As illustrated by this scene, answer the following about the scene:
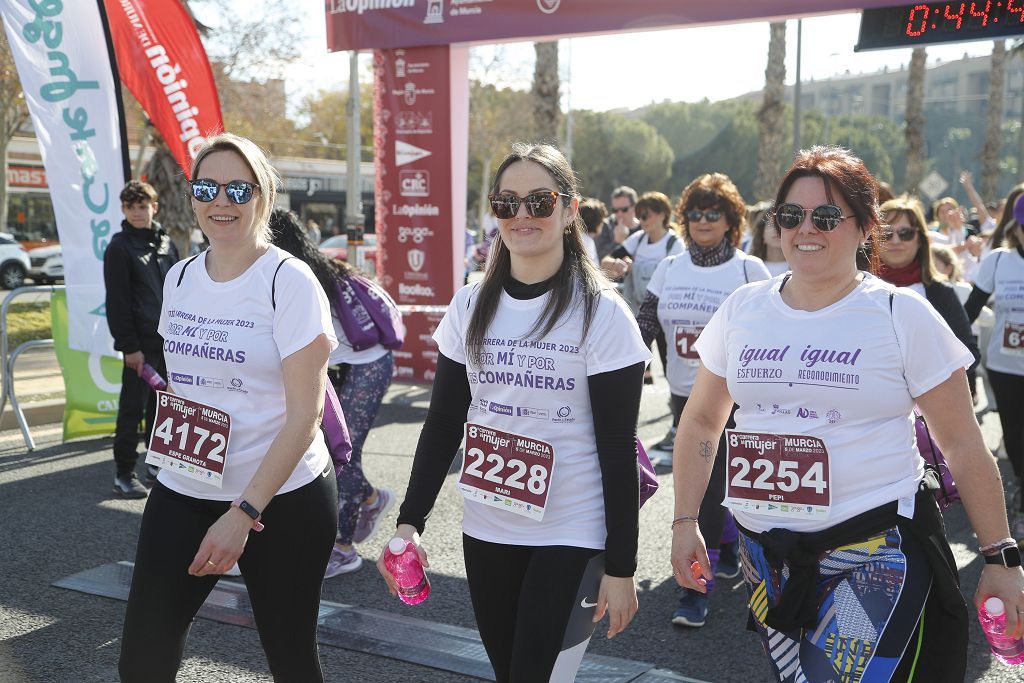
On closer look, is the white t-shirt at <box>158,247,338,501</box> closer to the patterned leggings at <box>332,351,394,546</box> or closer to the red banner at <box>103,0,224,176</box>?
the patterned leggings at <box>332,351,394,546</box>

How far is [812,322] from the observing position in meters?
2.60

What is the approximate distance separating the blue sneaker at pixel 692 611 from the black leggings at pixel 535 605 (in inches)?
82.6

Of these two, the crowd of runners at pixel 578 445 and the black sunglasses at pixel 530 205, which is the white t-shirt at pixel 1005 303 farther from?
the black sunglasses at pixel 530 205

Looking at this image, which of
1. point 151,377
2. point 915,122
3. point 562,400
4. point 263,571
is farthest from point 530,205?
point 915,122

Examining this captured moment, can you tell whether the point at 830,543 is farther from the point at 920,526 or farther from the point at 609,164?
the point at 609,164

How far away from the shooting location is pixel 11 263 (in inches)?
1046

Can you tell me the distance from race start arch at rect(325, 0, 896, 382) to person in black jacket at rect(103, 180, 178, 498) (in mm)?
4449

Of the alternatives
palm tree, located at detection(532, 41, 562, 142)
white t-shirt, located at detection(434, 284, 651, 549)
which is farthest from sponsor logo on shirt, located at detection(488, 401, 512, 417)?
palm tree, located at detection(532, 41, 562, 142)

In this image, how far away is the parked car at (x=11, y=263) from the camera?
2641cm

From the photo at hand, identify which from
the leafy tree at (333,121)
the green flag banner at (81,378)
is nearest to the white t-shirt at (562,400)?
the green flag banner at (81,378)

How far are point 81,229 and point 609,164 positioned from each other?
66.8 m

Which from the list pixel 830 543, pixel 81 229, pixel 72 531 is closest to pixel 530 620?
pixel 830 543

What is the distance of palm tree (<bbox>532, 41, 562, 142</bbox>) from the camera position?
47.4 feet

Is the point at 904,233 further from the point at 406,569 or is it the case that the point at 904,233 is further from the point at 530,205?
the point at 406,569
